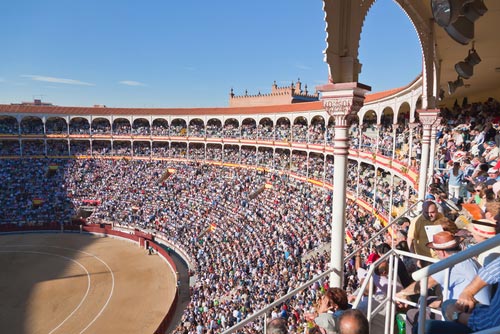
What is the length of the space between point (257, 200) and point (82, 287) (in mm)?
13374

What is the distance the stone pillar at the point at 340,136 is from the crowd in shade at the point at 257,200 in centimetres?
53

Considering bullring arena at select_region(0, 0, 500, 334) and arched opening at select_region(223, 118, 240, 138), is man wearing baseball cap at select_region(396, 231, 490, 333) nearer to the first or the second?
bullring arena at select_region(0, 0, 500, 334)

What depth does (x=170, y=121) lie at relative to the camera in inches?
1587

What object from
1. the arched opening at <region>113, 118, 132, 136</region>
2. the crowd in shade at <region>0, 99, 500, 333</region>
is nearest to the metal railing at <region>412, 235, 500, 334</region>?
the crowd in shade at <region>0, 99, 500, 333</region>

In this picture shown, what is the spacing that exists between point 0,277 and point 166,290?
35.8 ft

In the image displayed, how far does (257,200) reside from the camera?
2684cm

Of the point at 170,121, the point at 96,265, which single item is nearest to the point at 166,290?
the point at 96,265

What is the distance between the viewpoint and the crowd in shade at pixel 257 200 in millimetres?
8258

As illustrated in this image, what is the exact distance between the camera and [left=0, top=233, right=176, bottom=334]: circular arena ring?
1616cm

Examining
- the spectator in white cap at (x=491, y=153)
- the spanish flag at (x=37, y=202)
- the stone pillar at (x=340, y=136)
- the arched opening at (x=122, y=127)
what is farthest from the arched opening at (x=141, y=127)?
the stone pillar at (x=340, y=136)

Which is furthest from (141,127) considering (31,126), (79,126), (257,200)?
(257,200)

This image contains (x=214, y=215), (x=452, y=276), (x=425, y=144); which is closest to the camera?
(x=452, y=276)

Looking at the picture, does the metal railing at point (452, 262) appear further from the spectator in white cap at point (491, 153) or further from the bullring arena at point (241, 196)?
the spectator in white cap at point (491, 153)

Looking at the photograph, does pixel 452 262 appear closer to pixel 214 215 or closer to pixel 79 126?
pixel 214 215
